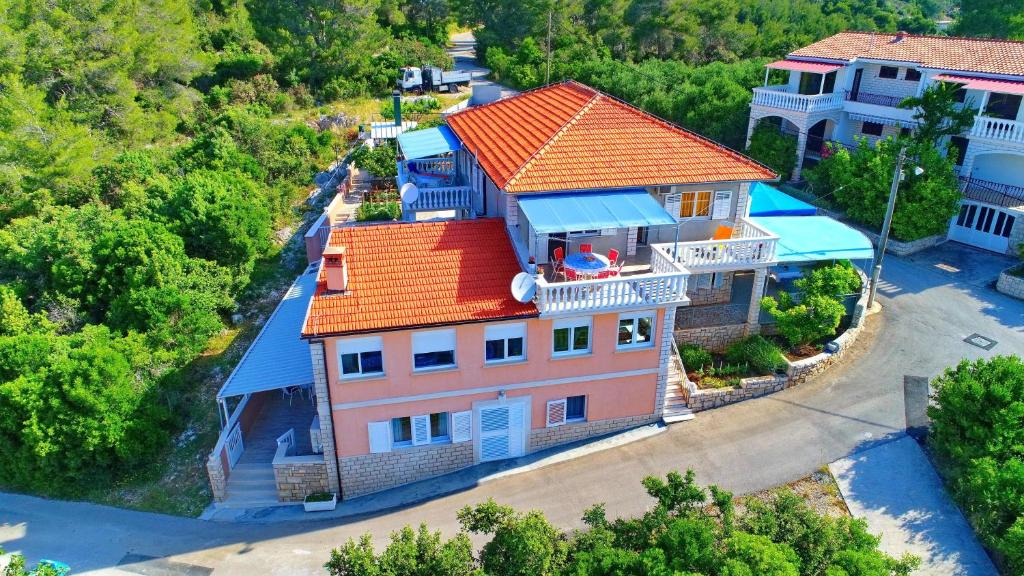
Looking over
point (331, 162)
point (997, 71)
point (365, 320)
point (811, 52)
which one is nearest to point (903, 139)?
point (997, 71)

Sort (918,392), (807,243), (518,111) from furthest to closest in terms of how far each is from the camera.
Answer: (518,111) < (807,243) < (918,392)

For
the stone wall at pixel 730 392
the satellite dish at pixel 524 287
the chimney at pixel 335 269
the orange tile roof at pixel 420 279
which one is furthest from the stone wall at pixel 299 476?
the stone wall at pixel 730 392

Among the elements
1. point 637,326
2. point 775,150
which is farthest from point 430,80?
point 637,326

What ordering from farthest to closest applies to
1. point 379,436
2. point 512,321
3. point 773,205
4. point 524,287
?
1. point 773,205
2. point 379,436
3. point 512,321
4. point 524,287

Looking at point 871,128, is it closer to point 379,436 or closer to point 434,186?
point 434,186

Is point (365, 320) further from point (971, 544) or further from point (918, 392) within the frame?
point (918, 392)

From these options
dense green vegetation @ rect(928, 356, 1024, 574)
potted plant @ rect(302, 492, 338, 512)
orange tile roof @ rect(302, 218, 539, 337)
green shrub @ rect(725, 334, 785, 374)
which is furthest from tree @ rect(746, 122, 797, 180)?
potted plant @ rect(302, 492, 338, 512)
